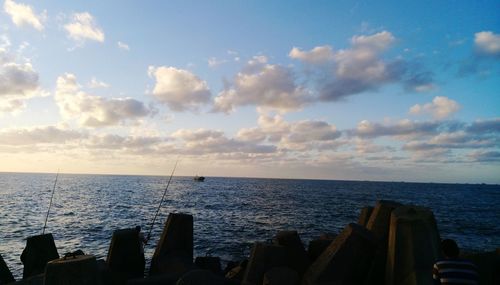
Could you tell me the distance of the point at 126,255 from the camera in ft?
27.6

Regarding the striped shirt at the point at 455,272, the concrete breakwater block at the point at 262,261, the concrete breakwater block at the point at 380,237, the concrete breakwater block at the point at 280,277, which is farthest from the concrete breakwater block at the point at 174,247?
the striped shirt at the point at 455,272

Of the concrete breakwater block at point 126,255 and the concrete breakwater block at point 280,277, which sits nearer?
the concrete breakwater block at point 280,277

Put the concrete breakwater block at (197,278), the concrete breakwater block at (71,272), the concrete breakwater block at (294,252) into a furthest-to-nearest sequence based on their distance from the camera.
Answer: the concrete breakwater block at (294,252), the concrete breakwater block at (197,278), the concrete breakwater block at (71,272)

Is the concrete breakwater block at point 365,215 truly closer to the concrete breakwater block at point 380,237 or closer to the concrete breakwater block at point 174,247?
the concrete breakwater block at point 380,237

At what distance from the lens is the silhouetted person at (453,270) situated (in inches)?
165

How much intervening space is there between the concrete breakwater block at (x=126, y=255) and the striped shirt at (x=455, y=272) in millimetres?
6453

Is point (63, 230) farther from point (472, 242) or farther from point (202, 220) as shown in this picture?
point (472, 242)

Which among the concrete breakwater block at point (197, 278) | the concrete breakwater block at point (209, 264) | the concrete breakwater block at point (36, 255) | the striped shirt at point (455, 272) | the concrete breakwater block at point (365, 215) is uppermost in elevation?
the concrete breakwater block at point (365, 215)

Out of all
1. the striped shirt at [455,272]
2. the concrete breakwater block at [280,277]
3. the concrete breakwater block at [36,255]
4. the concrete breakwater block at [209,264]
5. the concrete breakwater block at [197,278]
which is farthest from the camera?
the concrete breakwater block at [209,264]

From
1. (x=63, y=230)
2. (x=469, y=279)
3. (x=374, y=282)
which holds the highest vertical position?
(x=469, y=279)

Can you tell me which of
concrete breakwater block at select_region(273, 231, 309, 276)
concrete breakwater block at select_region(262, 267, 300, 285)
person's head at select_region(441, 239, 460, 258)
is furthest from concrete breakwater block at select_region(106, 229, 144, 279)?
person's head at select_region(441, 239, 460, 258)

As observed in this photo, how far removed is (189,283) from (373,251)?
325cm

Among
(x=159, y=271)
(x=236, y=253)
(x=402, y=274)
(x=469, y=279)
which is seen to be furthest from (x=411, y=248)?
(x=236, y=253)

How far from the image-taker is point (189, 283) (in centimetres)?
495
